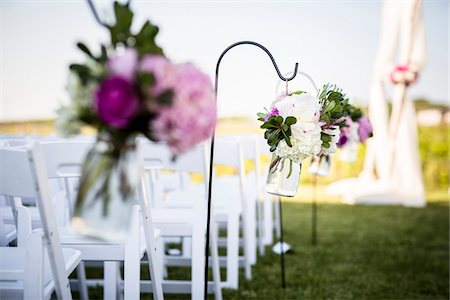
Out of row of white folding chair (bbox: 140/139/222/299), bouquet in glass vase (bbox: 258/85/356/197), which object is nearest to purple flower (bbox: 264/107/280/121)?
bouquet in glass vase (bbox: 258/85/356/197)

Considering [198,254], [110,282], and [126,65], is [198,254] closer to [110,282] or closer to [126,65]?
[110,282]

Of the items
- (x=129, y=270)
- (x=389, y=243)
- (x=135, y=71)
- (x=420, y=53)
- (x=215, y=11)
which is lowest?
(x=389, y=243)

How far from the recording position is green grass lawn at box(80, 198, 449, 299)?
3.34 meters

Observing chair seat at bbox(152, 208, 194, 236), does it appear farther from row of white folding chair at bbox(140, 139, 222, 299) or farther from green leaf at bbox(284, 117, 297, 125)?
green leaf at bbox(284, 117, 297, 125)

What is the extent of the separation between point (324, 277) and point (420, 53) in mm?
4222

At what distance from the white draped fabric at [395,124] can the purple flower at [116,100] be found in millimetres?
6260

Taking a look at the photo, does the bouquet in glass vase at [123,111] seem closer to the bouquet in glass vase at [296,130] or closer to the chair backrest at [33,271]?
the chair backrest at [33,271]

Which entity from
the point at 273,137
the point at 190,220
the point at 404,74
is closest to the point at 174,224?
the point at 190,220

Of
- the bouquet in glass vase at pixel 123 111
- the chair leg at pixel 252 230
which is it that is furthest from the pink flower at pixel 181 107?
the chair leg at pixel 252 230

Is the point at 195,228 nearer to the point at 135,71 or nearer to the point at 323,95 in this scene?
the point at 323,95

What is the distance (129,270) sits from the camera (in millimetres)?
2102

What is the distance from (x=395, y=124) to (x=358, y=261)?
321 centimetres

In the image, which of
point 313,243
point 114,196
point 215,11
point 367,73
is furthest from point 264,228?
point 367,73

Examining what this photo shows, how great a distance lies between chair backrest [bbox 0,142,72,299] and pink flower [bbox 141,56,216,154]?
571 mm
